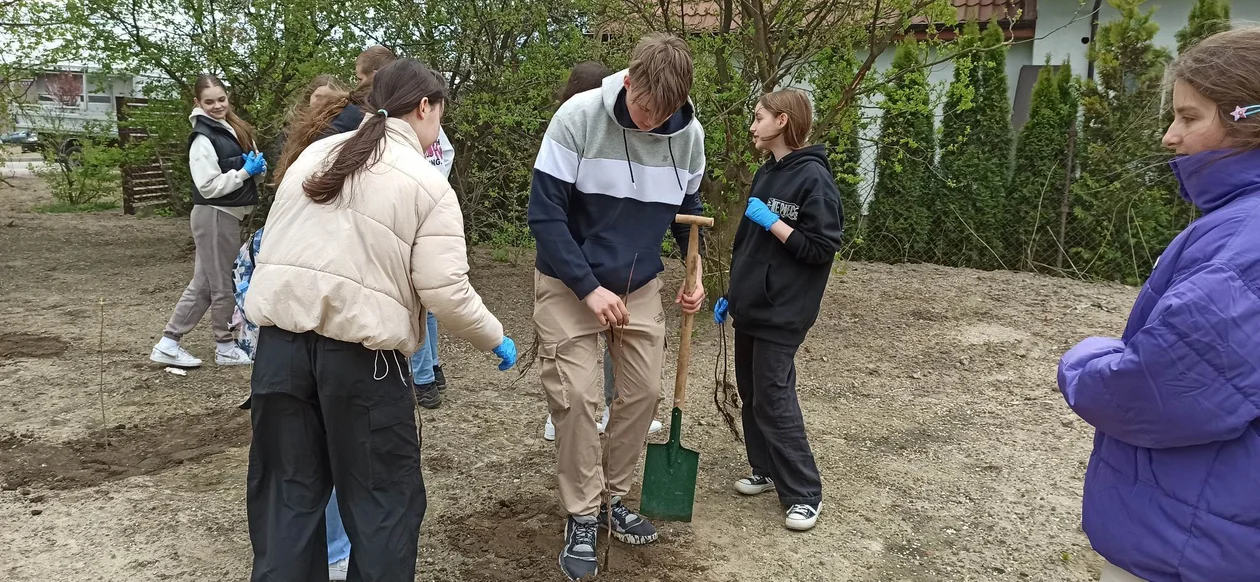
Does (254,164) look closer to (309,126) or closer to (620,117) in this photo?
(309,126)

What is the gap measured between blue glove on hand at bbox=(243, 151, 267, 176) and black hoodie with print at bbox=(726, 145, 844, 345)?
10.5 ft

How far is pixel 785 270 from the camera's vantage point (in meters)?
3.34

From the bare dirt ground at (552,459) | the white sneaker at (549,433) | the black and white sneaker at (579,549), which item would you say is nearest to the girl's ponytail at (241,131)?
the bare dirt ground at (552,459)

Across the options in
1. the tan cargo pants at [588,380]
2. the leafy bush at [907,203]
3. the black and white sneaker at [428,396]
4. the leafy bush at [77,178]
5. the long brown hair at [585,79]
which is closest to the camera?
the tan cargo pants at [588,380]

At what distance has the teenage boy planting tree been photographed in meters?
2.91

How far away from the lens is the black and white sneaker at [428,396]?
15.4ft

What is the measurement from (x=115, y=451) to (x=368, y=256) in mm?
2531

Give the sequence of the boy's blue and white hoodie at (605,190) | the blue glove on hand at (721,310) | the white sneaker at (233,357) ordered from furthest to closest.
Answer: the white sneaker at (233,357) → the blue glove on hand at (721,310) → the boy's blue and white hoodie at (605,190)

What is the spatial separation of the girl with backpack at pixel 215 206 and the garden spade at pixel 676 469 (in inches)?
122

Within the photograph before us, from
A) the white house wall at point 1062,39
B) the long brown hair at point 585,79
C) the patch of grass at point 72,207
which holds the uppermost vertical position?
the white house wall at point 1062,39

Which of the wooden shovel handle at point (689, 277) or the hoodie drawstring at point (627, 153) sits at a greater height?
the hoodie drawstring at point (627, 153)

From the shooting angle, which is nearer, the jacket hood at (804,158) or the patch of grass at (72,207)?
the jacket hood at (804,158)

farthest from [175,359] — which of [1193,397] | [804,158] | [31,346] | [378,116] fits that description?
[1193,397]

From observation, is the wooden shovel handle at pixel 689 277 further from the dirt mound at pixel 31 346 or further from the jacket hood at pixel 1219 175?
the dirt mound at pixel 31 346
